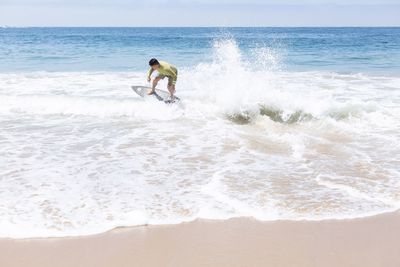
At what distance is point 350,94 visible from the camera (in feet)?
50.4

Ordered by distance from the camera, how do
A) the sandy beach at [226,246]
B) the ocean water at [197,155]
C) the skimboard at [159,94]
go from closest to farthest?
the sandy beach at [226,246], the ocean water at [197,155], the skimboard at [159,94]

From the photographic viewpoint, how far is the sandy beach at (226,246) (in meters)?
4.27

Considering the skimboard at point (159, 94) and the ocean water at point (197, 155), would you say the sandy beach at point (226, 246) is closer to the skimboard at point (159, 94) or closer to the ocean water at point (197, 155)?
the ocean water at point (197, 155)

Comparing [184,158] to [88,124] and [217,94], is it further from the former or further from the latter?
[217,94]

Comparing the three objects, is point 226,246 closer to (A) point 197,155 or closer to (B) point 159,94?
(A) point 197,155

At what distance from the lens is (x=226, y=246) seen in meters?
4.57

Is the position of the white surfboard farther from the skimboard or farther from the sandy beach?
the sandy beach

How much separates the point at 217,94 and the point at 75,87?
6.41 m

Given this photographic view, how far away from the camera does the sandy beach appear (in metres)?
4.27

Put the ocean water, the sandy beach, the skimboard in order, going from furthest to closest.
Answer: the skimboard
the ocean water
the sandy beach

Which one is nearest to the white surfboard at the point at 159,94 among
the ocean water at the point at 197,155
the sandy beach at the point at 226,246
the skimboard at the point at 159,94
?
the skimboard at the point at 159,94

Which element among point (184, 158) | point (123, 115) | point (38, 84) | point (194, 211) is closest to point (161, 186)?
point (194, 211)

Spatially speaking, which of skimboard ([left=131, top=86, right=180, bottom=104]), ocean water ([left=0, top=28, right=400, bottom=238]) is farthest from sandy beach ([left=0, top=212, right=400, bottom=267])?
skimboard ([left=131, top=86, right=180, bottom=104])

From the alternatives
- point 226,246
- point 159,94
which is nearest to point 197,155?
point 226,246
